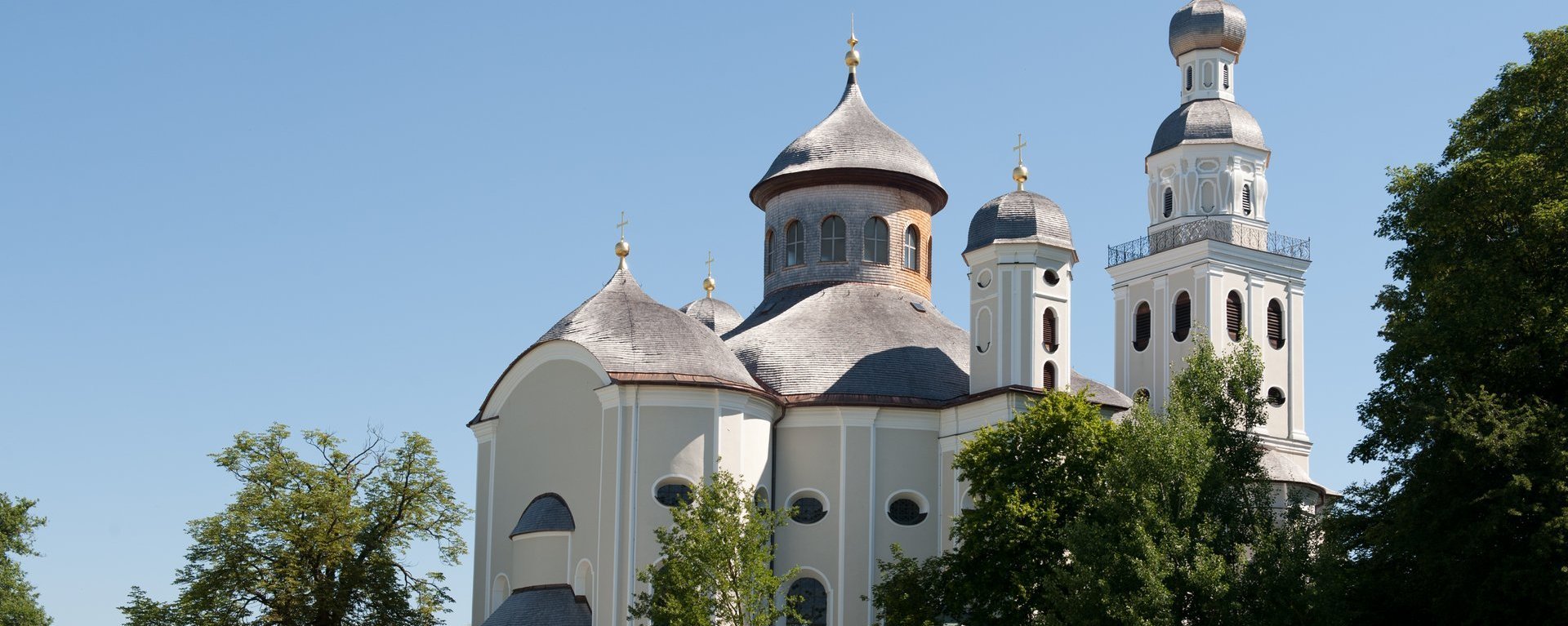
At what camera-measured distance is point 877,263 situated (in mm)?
46562

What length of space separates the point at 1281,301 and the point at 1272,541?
22.9m

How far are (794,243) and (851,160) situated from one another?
2.41 meters

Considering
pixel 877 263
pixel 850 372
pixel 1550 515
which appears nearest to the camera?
pixel 1550 515

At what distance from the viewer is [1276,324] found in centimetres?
5166

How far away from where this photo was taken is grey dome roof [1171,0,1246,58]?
53.7 metres

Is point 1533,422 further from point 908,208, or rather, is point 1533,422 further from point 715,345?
point 908,208

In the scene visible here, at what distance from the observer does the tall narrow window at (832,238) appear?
46.7 m

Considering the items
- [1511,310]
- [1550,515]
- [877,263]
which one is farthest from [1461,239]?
[877,263]

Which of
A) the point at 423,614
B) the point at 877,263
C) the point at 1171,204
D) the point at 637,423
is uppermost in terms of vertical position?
the point at 1171,204

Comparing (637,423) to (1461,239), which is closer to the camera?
(1461,239)

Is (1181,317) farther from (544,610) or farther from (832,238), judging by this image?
(544,610)

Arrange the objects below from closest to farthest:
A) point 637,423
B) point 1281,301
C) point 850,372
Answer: point 637,423 → point 850,372 → point 1281,301

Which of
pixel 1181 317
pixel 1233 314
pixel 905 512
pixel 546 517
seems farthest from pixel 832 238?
pixel 546 517

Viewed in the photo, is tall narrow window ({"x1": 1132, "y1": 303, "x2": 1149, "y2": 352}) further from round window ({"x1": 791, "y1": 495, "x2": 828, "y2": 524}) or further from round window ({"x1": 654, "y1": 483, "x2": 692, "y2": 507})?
round window ({"x1": 654, "y1": 483, "x2": 692, "y2": 507})
